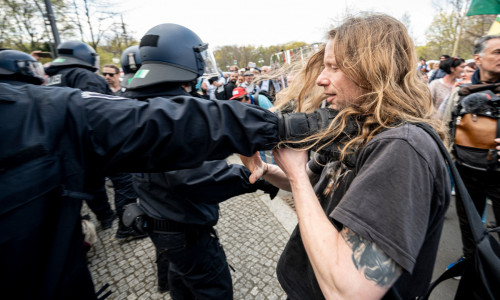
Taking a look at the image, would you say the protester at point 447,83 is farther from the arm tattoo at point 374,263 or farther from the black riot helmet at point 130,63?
the black riot helmet at point 130,63

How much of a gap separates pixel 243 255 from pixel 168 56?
2.49 meters

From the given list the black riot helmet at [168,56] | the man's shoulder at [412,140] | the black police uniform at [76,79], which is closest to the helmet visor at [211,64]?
the black police uniform at [76,79]

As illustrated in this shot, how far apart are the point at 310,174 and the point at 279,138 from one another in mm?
645

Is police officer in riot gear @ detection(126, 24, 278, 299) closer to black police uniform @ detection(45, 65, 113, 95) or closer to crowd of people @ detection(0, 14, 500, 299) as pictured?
crowd of people @ detection(0, 14, 500, 299)

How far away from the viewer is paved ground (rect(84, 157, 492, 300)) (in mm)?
2621

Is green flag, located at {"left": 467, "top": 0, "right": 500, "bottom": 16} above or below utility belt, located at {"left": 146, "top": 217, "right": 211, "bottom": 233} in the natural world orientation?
above

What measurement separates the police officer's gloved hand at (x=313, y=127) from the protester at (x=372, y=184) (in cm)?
2

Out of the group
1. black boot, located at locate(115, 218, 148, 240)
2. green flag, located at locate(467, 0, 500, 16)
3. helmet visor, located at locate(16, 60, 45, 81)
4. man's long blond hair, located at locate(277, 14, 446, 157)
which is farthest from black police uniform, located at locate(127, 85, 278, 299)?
green flag, located at locate(467, 0, 500, 16)

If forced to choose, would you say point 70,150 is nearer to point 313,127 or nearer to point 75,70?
point 313,127

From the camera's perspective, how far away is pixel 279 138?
3.41 ft

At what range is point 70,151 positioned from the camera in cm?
80

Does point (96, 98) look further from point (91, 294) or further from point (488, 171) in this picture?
point (488, 171)

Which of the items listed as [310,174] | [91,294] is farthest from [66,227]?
[310,174]

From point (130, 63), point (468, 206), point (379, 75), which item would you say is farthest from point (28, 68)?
point (468, 206)
